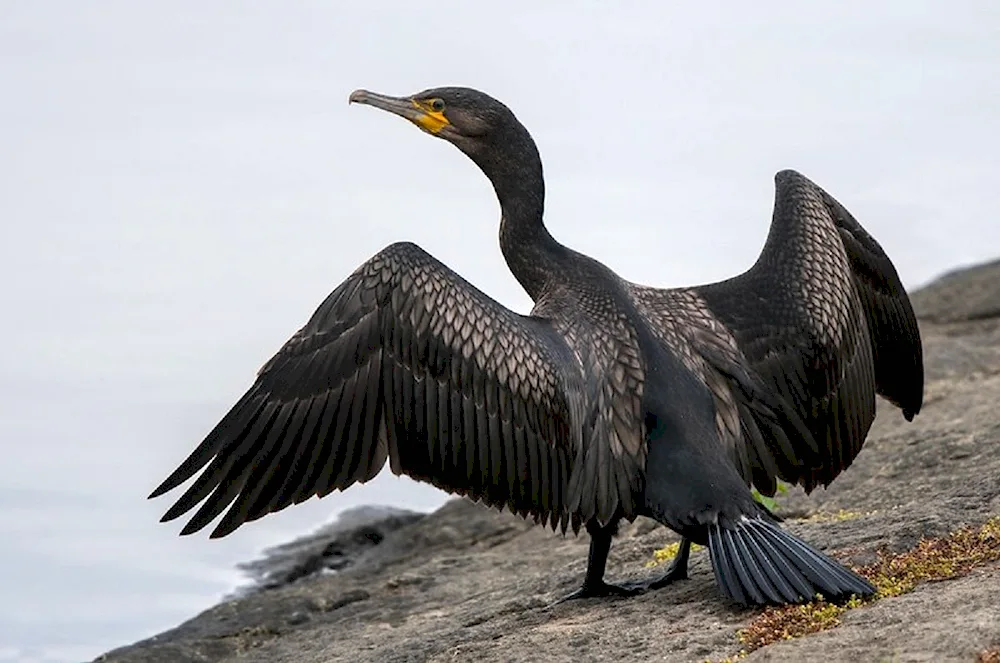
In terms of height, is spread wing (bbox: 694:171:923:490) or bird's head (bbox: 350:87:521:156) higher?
bird's head (bbox: 350:87:521:156)

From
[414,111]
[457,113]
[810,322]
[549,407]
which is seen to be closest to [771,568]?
[549,407]

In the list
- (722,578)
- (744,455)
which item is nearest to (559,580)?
(744,455)

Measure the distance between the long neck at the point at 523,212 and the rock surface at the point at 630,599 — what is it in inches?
A: 53.8

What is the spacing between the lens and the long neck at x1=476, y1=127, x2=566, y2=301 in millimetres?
8211

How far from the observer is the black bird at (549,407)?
725 cm

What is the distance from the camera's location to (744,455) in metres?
7.55

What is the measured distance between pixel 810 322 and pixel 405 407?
5.69 ft

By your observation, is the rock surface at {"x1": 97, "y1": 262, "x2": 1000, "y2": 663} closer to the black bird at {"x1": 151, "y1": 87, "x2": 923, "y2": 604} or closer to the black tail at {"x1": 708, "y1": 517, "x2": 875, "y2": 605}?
the black tail at {"x1": 708, "y1": 517, "x2": 875, "y2": 605}

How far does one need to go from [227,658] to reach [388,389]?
2476mm

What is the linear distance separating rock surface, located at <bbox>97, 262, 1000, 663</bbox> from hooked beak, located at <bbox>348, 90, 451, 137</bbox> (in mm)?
2077

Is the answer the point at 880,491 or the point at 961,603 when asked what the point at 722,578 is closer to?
the point at 961,603

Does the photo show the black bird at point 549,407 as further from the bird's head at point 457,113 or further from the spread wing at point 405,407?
the bird's head at point 457,113

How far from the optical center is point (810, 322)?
7922mm

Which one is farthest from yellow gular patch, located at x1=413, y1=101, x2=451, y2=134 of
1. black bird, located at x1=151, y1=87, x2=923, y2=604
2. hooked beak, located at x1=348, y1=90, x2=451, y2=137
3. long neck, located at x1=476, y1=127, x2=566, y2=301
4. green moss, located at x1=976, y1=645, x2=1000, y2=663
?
green moss, located at x1=976, y1=645, x2=1000, y2=663
